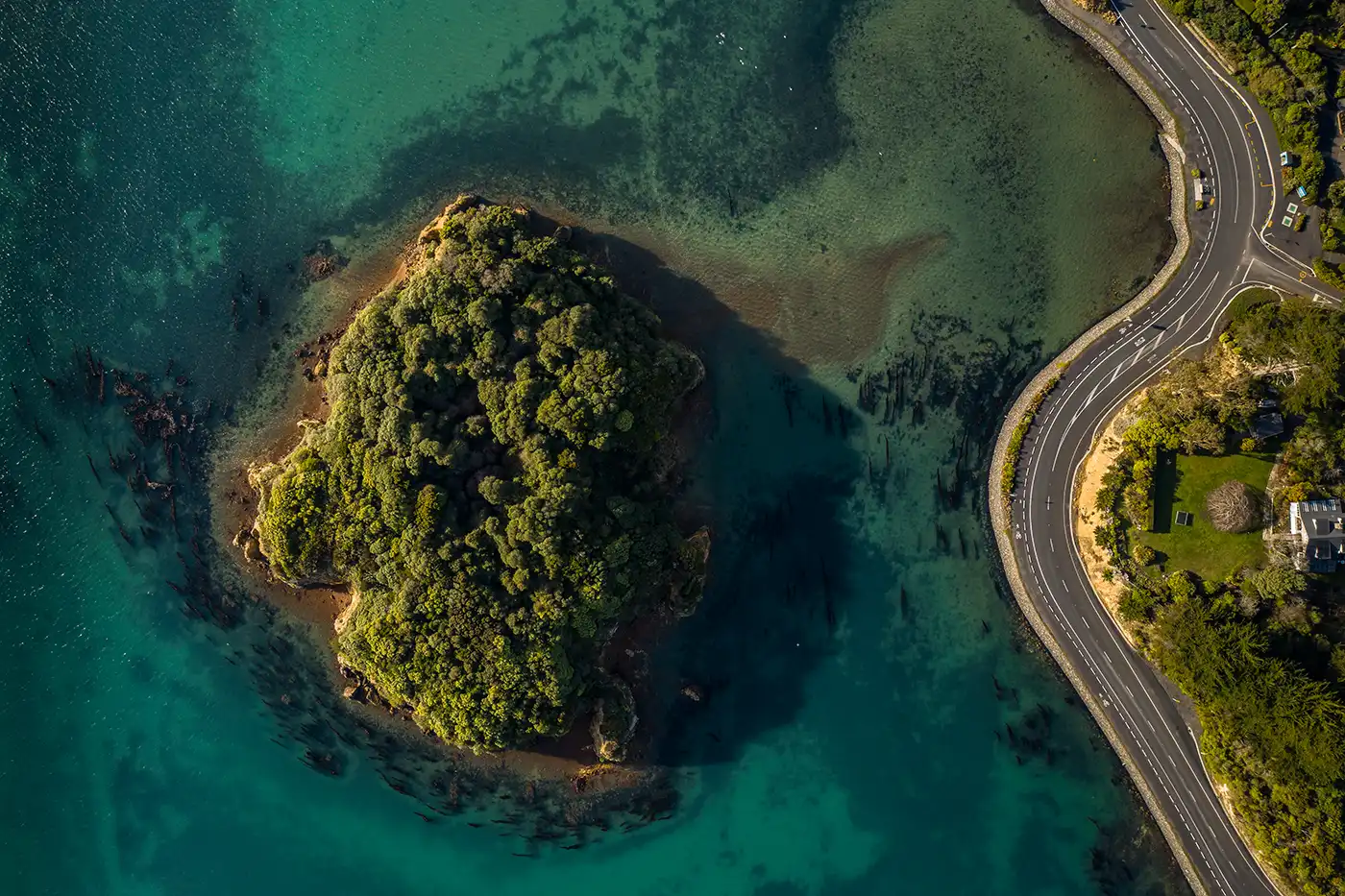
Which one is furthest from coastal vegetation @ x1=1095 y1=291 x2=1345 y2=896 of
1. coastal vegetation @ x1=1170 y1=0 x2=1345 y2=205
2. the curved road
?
coastal vegetation @ x1=1170 y1=0 x2=1345 y2=205

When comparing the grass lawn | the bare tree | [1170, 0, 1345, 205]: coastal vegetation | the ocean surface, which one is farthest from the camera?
the ocean surface

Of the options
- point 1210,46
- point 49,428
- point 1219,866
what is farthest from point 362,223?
point 1219,866

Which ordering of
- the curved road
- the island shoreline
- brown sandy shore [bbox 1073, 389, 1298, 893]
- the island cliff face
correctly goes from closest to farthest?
the island cliff face
brown sandy shore [bbox 1073, 389, 1298, 893]
the curved road
the island shoreline

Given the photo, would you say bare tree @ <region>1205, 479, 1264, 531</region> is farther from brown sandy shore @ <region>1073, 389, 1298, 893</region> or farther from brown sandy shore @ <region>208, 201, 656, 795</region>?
brown sandy shore @ <region>208, 201, 656, 795</region>

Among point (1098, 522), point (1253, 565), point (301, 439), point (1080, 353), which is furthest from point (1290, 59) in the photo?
point (301, 439)

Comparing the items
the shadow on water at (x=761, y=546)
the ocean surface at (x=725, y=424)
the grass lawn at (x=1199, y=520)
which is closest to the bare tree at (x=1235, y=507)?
the grass lawn at (x=1199, y=520)

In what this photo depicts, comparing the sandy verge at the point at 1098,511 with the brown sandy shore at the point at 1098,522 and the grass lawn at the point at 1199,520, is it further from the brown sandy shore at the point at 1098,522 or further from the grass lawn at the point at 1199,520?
the grass lawn at the point at 1199,520

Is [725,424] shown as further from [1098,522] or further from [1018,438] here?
[1098,522]
